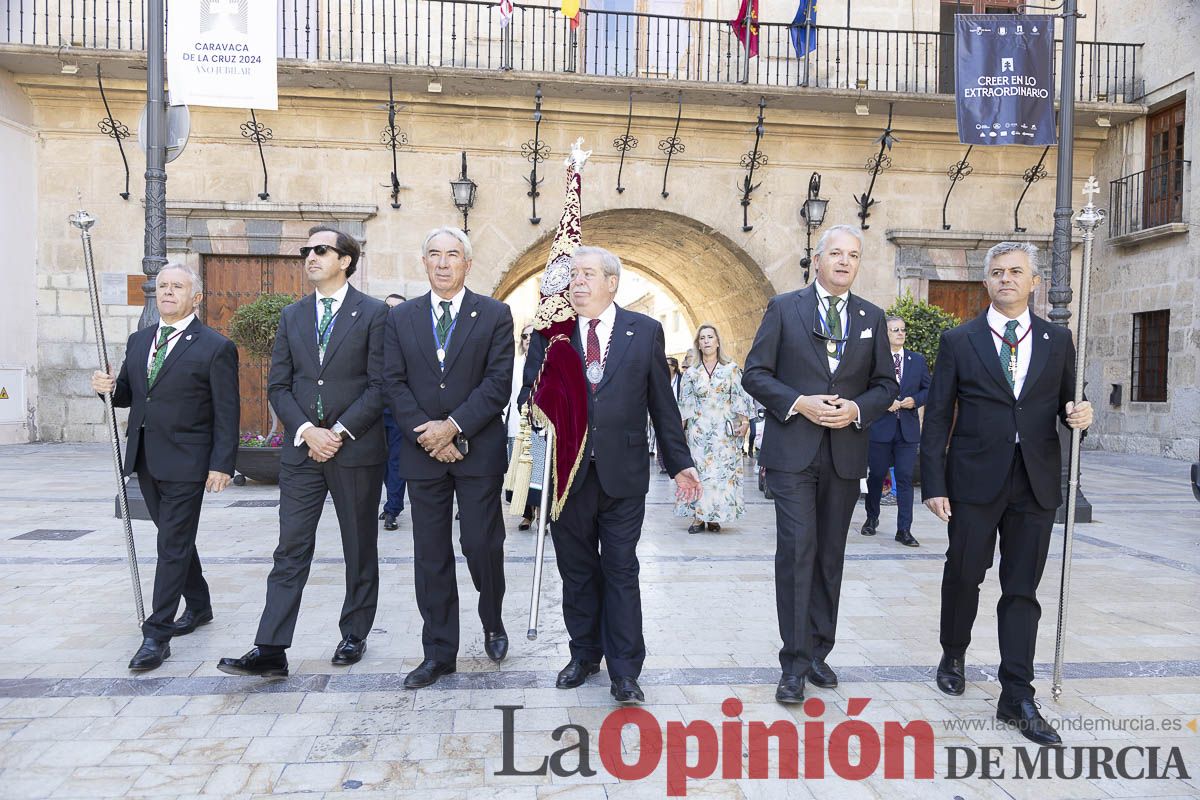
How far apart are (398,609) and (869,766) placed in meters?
2.98

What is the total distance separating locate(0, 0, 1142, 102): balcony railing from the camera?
14164 millimetres

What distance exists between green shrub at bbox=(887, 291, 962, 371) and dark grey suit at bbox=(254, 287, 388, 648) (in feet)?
26.1

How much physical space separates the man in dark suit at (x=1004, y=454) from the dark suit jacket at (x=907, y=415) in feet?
12.3

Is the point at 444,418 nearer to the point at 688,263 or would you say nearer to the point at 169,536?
the point at 169,536

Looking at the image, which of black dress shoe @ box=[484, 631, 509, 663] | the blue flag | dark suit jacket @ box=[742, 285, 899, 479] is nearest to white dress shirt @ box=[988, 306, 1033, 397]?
dark suit jacket @ box=[742, 285, 899, 479]

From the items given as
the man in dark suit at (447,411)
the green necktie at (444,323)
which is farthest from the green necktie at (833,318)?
the green necktie at (444,323)

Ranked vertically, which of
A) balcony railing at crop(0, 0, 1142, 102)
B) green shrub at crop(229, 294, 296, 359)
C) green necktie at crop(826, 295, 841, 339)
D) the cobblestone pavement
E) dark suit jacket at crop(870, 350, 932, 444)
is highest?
balcony railing at crop(0, 0, 1142, 102)

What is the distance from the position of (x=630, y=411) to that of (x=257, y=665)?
6.57ft

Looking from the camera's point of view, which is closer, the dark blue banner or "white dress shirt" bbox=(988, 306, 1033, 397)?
"white dress shirt" bbox=(988, 306, 1033, 397)

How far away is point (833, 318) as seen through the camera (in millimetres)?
4164

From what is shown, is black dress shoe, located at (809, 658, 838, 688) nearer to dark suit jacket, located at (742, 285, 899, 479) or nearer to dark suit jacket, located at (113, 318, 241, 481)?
dark suit jacket, located at (742, 285, 899, 479)

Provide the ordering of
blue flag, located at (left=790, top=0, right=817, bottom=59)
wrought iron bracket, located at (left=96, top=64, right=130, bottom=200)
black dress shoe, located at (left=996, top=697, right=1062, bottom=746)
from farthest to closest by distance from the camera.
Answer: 1. blue flag, located at (left=790, top=0, right=817, bottom=59)
2. wrought iron bracket, located at (left=96, top=64, right=130, bottom=200)
3. black dress shoe, located at (left=996, top=697, right=1062, bottom=746)

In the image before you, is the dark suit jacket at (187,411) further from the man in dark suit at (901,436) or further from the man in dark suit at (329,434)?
the man in dark suit at (901,436)

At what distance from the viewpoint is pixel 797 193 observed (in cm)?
1563
